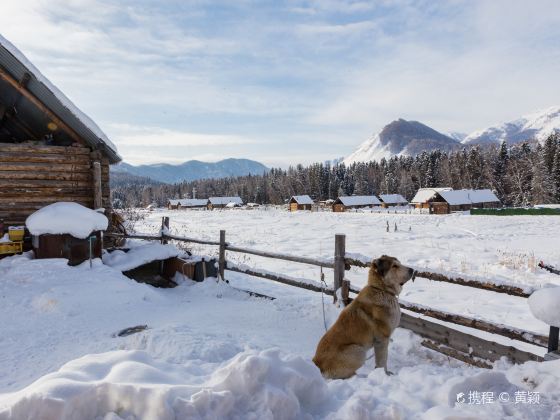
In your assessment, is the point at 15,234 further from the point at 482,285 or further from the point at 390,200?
the point at 390,200

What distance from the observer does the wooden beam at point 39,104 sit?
9.82 m

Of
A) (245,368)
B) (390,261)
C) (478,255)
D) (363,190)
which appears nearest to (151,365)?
(245,368)

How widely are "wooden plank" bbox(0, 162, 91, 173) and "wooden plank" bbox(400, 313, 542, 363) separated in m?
10.1

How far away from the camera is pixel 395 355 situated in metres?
5.45

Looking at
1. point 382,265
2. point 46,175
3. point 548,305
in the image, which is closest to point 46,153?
point 46,175

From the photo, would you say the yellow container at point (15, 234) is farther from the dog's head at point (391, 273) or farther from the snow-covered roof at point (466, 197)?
the snow-covered roof at point (466, 197)

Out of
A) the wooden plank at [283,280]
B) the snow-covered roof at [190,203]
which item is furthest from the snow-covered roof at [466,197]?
the snow-covered roof at [190,203]

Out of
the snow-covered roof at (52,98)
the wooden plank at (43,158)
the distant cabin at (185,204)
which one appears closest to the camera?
→ the snow-covered roof at (52,98)

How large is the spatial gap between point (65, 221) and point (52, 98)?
347 centimetres

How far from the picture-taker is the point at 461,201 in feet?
217

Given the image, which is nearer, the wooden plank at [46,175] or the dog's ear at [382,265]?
the dog's ear at [382,265]

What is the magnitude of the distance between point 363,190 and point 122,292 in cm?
10441

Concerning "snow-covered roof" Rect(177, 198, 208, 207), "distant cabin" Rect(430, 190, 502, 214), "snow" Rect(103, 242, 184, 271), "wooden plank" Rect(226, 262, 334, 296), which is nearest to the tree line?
"distant cabin" Rect(430, 190, 502, 214)

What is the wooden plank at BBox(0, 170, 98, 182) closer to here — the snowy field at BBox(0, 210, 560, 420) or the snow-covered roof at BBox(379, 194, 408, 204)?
the snowy field at BBox(0, 210, 560, 420)
